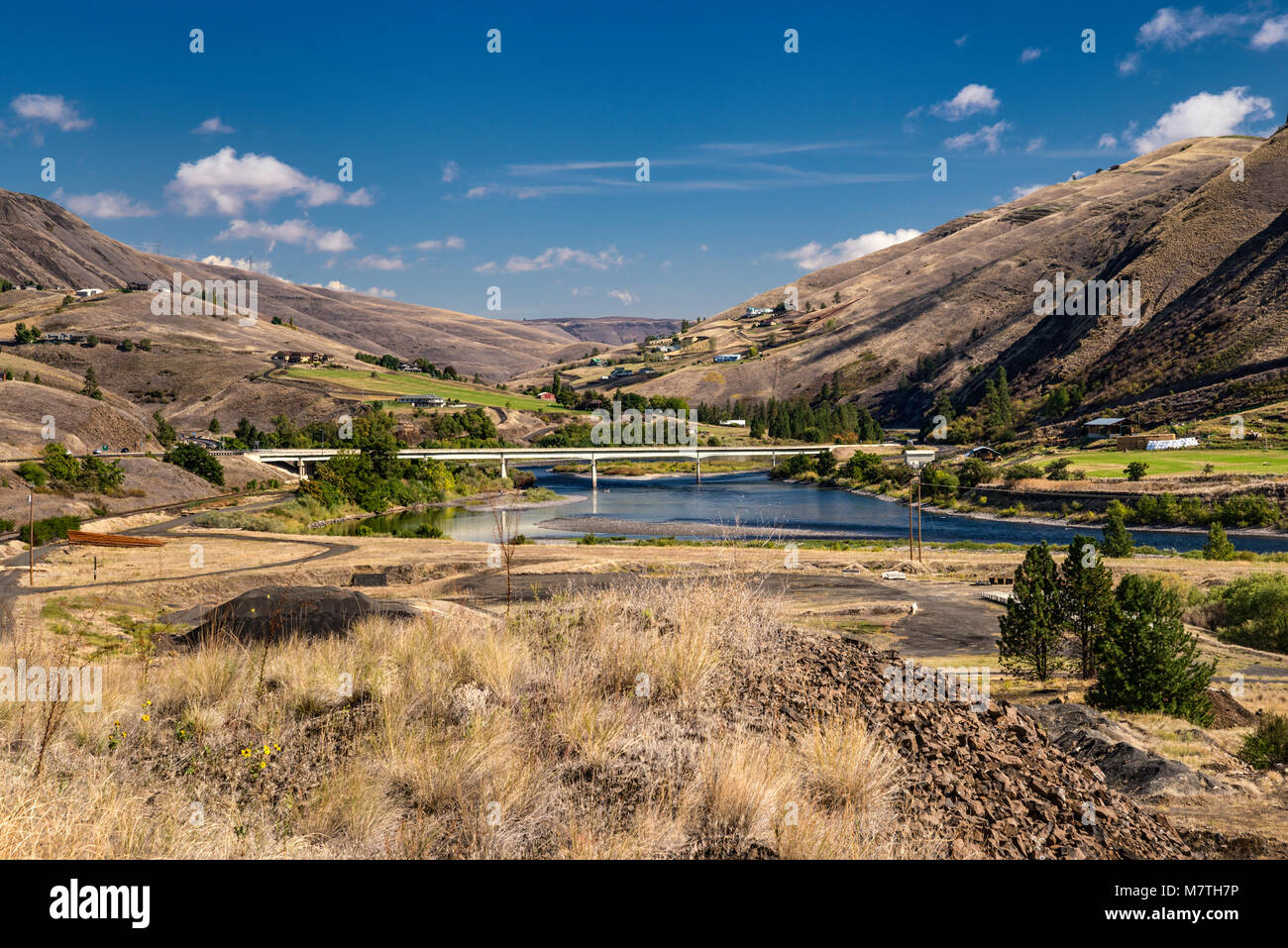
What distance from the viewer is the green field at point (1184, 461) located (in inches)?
3071

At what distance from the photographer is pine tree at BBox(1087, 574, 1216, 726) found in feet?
62.5

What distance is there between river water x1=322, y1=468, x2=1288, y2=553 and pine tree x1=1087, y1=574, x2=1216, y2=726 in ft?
94.5

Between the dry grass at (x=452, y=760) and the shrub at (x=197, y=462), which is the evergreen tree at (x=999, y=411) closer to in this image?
the shrub at (x=197, y=462)

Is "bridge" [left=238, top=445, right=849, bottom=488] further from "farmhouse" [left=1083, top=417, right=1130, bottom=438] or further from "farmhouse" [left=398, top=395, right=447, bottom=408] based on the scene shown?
"farmhouse" [left=1083, top=417, right=1130, bottom=438]

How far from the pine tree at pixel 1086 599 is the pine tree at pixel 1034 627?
1.20 ft

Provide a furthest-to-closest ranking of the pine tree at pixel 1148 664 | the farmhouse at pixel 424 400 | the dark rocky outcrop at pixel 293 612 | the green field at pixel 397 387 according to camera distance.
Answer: the green field at pixel 397 387 < the farmhouse at pixel 424 400 < the pine tree at pixel 1148 664 < the dark rocky outcrop at pixel 293 612

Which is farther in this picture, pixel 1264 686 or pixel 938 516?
pixel 938 516

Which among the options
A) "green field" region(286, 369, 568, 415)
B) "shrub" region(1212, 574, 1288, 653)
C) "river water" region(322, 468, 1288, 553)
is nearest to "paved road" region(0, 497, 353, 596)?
"river water" region(322, 468, 1288, 553)

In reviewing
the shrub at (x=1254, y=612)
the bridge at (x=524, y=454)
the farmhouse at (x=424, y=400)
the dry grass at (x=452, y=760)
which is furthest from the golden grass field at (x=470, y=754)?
the farmhouse at (x=424, y=400)
